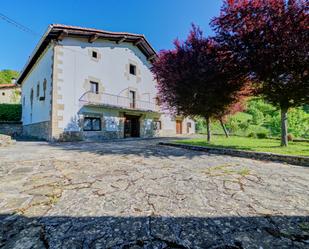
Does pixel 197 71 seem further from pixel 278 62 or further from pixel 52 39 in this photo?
pixel 52 39

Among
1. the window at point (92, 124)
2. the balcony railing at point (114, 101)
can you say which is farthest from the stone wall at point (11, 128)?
the balcony railing at point (114, 101)

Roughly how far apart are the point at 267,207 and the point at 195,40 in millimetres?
8120

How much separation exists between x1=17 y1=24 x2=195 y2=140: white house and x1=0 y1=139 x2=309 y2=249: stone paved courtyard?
901cm

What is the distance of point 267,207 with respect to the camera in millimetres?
2309

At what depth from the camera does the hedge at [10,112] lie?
61.1 ft

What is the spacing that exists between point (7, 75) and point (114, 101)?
121ft

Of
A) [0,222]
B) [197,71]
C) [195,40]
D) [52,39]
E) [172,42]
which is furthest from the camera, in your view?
[52,39]

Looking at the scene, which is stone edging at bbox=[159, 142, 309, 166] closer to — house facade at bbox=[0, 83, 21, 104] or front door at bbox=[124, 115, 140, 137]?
front door at bbox=[124, 115, 140, 137]

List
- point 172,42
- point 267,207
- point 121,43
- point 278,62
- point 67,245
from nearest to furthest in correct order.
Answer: point 67,245, point 267,207, point 278,62, point 172,42, point 121,43

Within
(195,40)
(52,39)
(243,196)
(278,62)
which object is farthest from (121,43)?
(243,196)

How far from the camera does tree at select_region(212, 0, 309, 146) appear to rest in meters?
6.23

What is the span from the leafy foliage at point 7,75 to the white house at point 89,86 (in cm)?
2498

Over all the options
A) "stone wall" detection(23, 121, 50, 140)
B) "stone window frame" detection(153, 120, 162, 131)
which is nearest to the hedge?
"stone wall" detection(23, 121, 50, 140)

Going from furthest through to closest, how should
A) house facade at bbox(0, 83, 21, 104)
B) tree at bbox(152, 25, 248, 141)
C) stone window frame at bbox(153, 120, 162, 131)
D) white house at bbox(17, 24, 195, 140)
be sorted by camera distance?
house facade at bbox(0, 83, 21, 104)
stone window frame at bbox(153, 120, 162, 131)
white house at bbox(17, 24, 195, 140)
tree at bbox(152, 25, 248, 141)
